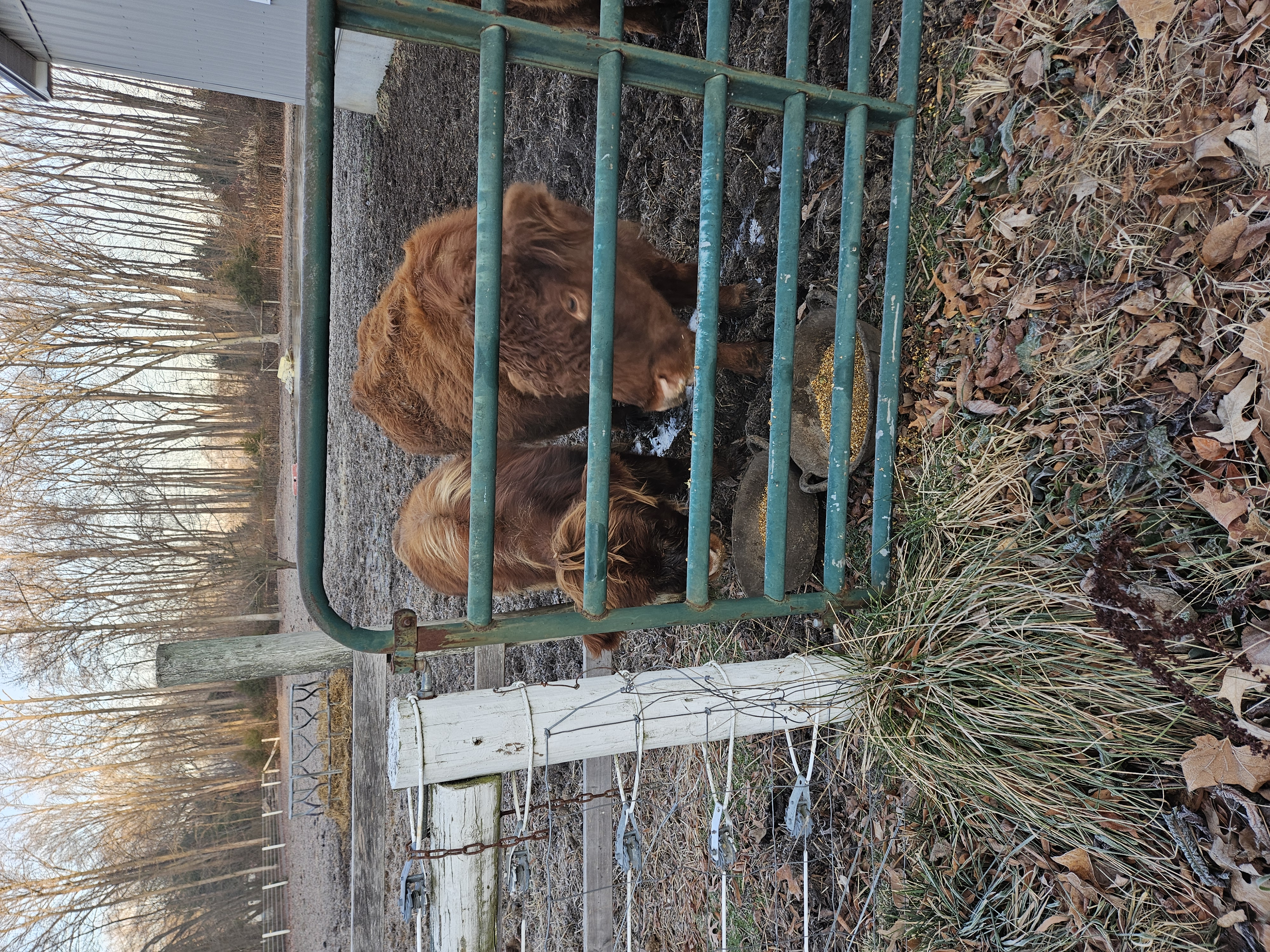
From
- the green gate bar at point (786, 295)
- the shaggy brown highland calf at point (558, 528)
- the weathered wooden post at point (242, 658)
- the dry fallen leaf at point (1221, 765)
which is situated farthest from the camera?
the weathered wooden post at point (242, 658)

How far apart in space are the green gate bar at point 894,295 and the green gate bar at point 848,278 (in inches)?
5.1

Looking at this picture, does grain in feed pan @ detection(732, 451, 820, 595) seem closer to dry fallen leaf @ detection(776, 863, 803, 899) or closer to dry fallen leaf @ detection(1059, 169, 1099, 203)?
dry fallen leaf @ detection(776, 863, 803, 899)

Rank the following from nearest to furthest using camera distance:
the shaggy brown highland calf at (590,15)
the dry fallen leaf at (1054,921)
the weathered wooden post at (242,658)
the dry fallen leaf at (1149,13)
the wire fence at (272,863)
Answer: the dry fallen leaf at (1149,13) < the dry fallen leaf at (1054,921) < the shaggy brown highland calf at (590,15) < the weathered wooden post at (242,658) < the wire fence at (272,863)

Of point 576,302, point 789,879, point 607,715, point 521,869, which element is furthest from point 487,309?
point 789,879

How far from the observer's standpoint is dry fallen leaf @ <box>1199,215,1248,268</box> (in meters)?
1.57

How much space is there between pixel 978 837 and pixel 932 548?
0.82 metres

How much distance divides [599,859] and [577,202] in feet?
13.9

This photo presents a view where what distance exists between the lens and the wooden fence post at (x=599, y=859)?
4.31 m

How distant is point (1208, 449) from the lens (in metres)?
1.61

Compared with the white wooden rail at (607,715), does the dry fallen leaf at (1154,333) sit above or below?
above

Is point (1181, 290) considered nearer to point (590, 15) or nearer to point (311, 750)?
point (590, 15)

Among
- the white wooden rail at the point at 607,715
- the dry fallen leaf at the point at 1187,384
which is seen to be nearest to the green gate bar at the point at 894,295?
the white wooden rail at the point at 607,715

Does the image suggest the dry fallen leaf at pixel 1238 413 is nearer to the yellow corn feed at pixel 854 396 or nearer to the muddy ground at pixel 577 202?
the yellow corn feed at pixel 854 396

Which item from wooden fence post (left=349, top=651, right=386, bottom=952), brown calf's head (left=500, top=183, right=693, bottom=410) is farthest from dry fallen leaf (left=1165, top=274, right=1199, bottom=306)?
wooden fence post (left=349, top=651, right=386, bottom=952)
